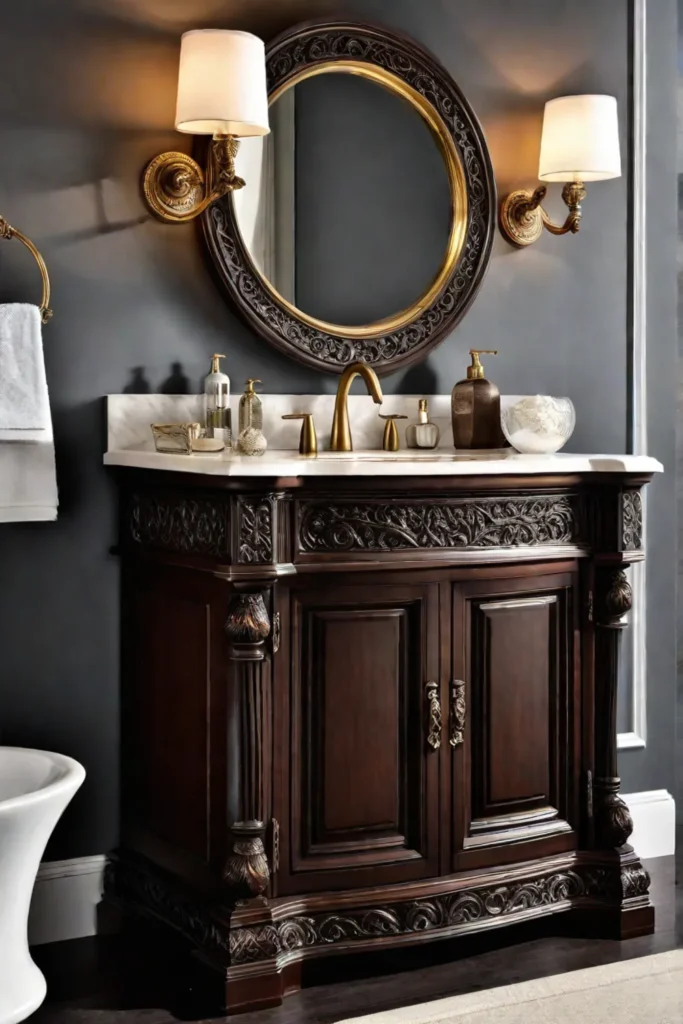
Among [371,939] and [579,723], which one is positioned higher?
[579,723]

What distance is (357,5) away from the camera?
108 inches

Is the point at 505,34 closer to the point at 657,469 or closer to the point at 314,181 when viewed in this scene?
the point at 314,181

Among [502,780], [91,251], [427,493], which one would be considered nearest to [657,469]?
[427,493]

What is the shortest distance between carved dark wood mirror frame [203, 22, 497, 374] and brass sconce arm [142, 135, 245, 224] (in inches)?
1.6

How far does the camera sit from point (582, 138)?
2830 millimetres

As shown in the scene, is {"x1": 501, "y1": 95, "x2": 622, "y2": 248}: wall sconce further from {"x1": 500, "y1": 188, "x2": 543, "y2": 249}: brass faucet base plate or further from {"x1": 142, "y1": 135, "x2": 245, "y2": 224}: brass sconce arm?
{"x1": 142, "y1": 135, "x2": 245, "y2": 224}: brass sconce arm

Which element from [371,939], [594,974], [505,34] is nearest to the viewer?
[594,974]

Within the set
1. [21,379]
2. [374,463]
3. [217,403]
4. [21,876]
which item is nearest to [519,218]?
[217,403]

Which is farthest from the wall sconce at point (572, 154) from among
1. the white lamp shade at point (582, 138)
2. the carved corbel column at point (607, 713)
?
the carved corbel column at point (607, 713)

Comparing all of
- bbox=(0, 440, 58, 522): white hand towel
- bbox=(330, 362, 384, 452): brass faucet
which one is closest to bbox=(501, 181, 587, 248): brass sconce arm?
bbox=(330, 362, 384, 452): brass faucet

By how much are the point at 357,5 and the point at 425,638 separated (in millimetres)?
1443

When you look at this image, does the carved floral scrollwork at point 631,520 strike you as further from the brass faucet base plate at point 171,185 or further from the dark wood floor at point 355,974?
the brass faucet base plate at point 171,185

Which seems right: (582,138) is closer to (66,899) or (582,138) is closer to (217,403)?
(217,403)

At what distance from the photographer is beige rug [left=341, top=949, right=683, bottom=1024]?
1829mm
